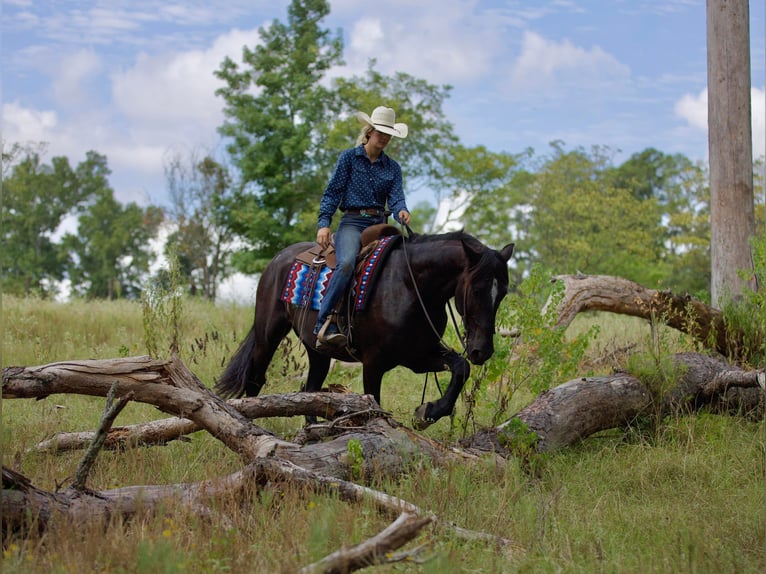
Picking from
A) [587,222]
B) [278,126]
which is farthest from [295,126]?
[587,222]

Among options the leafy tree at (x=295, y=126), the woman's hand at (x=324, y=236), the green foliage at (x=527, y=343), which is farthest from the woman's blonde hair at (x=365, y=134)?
the leafy tree at (x=295, y=126)

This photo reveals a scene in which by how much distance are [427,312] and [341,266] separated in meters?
0.94

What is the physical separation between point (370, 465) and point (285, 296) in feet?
10.9

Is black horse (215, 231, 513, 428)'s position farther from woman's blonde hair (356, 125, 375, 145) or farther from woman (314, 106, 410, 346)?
woman's blonde hair (356, 125, 375, 145)

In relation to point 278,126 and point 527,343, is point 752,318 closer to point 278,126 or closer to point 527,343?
point 527,343

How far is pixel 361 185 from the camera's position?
789cm

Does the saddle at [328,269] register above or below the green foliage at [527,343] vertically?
above

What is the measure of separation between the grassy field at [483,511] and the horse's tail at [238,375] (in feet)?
2.69

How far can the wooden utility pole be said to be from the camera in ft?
35.5

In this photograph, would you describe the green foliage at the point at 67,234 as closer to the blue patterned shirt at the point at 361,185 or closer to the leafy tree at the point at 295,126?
the leafy tree at the point at 295,126

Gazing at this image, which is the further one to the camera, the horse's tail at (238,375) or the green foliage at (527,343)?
the horse's tail at (238,375)

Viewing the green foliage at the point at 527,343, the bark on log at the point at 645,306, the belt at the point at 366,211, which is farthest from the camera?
the bark on log at the point at 645,306

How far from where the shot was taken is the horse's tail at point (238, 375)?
8.92m

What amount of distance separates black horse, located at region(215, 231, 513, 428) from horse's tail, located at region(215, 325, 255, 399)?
1.04 meters
